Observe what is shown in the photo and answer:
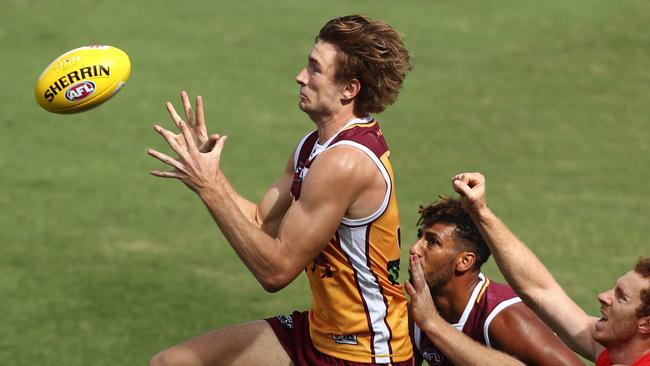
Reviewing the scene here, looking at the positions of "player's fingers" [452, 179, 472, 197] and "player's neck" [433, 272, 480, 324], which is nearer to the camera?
"player's fingers" [452, 179, 472, 197]

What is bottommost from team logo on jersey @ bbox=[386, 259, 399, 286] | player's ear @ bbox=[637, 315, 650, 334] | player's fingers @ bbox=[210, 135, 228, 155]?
team logo on jersey @ bbox=[386, 259, 399, 286]

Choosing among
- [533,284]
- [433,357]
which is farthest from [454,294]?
[533,284]

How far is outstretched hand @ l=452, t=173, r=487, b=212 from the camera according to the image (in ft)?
20.2

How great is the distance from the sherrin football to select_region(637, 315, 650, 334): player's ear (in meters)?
3.53

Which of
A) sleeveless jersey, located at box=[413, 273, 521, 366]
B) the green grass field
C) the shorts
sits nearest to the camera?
the shorts

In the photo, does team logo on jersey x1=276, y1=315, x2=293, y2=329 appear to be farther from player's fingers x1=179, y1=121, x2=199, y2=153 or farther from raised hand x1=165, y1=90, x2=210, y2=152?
player's fingers x1=179, y1=121, x2=199, y2=153

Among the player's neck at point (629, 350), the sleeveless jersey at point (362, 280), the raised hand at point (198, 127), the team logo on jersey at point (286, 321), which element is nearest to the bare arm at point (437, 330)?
the sleeveless jersey at point (362, 280)

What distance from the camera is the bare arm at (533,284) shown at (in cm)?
628

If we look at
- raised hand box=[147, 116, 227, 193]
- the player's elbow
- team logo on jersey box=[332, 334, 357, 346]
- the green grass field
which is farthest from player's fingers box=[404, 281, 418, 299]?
the green grass field

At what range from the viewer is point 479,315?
23.0 ft

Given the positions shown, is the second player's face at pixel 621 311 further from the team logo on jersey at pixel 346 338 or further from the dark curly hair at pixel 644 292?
the team logo on jersey at pixel 346 338

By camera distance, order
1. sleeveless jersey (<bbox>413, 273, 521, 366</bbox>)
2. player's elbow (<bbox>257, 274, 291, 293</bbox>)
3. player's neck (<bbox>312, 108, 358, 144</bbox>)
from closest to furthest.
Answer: player's elbow (<bbox>257, 274, 291, 293</bbox>), player's neck (<bbox>312, 108, 358, 144</bbox>), sleeveless jersey (<bbox>413, 273, 521, 366</bbox>)

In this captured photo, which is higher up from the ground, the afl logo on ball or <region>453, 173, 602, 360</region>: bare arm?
the afl logo on ball

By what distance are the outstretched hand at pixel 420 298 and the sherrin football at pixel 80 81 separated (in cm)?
238
